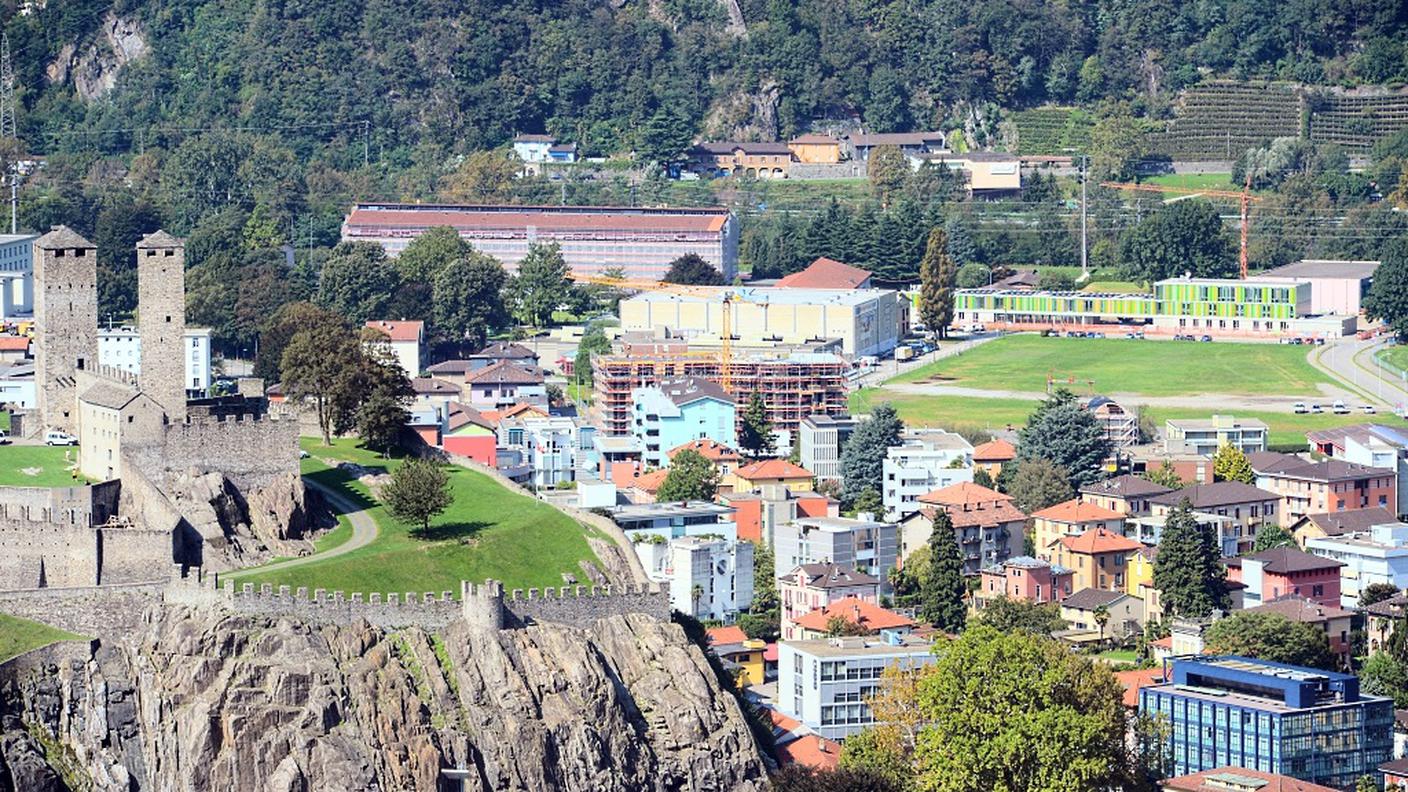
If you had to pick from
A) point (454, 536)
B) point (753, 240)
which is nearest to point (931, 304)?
point (753, 240)

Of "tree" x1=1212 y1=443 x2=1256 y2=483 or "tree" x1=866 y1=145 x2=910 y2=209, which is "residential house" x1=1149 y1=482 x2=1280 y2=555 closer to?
"tree" x1=1212 y1=443 x2=1256 y2=483

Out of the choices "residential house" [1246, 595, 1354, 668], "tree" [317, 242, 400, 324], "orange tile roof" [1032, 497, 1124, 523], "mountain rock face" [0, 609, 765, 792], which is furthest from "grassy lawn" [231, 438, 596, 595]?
"tree" [317, 242, 400, 324]

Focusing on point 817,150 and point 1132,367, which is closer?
point 1132,367

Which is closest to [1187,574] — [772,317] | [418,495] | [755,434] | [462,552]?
[462,552]

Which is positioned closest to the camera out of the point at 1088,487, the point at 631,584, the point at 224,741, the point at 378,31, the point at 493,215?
the point at 224,741

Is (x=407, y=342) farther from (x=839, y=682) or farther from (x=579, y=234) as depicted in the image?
(x=839, y=682)

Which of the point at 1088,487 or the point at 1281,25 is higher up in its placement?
the point at 1281,25

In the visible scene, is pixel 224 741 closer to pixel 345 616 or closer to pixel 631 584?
pixel 345 616
